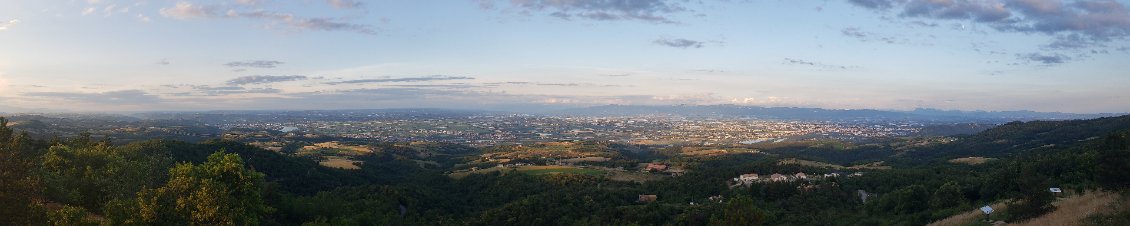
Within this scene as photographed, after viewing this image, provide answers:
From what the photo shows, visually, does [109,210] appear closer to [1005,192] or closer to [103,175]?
[103,175]

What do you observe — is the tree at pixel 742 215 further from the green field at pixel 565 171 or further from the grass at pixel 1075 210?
the green field at pixel 565 171

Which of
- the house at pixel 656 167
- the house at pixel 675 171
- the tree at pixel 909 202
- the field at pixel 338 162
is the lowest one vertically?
the house at pixel 675 171

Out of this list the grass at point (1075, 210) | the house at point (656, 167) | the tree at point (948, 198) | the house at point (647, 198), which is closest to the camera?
the grass at point (1075, 210)

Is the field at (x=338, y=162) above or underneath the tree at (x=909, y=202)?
underneath

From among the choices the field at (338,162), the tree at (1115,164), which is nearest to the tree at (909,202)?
the tree at (1115,164)

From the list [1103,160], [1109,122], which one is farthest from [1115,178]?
[1109,122]

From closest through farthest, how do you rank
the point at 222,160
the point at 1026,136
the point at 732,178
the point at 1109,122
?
1. the point at 222,160
2. the point at 732,178
3. the point at 1109,122
4. the point at 1026,136

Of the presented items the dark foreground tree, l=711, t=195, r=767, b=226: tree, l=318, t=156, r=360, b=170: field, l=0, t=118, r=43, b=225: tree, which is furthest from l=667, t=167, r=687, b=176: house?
l=0, t=118, r=43, b=225: tree

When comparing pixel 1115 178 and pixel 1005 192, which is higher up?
pixel 1115 178
